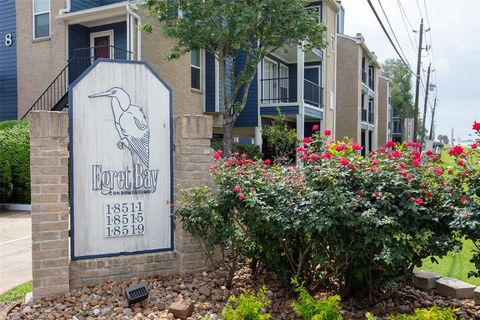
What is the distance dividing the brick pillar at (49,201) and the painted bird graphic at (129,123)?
0.52 metres

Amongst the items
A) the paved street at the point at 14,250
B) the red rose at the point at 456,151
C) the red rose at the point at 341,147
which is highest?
the red rose at the point at 341,147

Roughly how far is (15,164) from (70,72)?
14.7 feet

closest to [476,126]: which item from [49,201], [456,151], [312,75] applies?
[456,151]

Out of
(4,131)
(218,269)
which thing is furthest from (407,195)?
(4,131)

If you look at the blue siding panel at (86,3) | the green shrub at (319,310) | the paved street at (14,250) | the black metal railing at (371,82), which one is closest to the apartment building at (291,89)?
the blue siding panel at (86,3)

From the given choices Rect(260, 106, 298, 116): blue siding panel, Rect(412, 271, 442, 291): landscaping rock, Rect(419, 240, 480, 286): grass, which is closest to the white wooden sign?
Rect(412, 271, 442, 291): landscaping rock

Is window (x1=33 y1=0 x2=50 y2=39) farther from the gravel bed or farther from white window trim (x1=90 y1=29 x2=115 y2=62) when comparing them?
the gravel bed

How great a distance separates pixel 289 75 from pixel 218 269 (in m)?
19.0

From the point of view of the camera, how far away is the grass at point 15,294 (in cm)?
421

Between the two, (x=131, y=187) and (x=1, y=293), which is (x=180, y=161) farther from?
(x=1, y=293)

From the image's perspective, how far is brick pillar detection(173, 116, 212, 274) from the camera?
15.0ft

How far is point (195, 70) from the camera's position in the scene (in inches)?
658

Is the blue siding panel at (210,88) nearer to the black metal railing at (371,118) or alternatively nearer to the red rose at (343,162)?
the red rose at (343,162)

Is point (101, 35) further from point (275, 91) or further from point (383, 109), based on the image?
point (383, 109)
